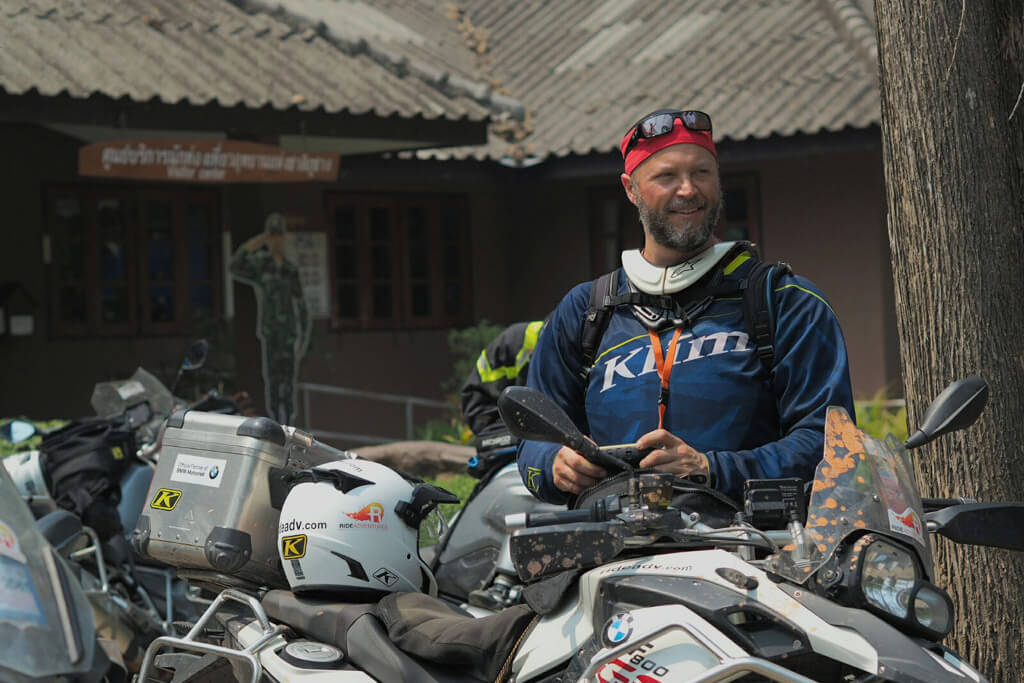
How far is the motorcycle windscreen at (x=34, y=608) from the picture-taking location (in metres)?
2.38

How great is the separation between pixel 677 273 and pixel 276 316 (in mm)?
8930

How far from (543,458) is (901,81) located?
6.50ft

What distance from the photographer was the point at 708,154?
313 cm

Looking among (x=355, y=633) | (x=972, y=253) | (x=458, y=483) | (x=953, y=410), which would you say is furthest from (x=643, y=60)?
(x=953, y=410)

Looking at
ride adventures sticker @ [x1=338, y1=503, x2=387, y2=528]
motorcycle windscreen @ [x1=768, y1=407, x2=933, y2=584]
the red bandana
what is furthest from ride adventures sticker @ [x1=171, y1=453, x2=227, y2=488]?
motorcycle windscreen @ [x1=768, y1=407, x2=933, y2=584]

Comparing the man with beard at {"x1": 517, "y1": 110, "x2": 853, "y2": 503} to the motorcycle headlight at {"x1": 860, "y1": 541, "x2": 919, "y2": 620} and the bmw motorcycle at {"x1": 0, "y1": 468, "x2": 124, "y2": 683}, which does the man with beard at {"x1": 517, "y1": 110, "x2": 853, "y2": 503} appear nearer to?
the motorcycle headlight at {"x1": 860, "y1": 541, "x2": 919, "y2": 620}

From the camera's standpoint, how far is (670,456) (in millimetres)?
2732

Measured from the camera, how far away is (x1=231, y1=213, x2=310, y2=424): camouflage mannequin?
38.0 ft

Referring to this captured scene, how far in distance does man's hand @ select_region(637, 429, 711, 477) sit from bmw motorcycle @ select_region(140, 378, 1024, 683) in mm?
47

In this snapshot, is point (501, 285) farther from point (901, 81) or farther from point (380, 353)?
point (901, 81)

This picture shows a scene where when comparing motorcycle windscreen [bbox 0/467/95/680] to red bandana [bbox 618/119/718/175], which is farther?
red bandana [bbox 618/119/718/175]

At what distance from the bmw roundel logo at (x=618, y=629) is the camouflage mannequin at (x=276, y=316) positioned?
930 cm

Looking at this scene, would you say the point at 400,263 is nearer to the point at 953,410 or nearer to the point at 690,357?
the point at 690,357

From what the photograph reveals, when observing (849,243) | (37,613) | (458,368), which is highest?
(849,243)
